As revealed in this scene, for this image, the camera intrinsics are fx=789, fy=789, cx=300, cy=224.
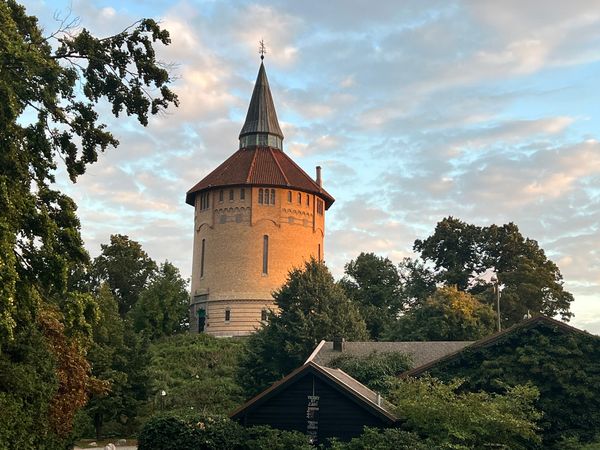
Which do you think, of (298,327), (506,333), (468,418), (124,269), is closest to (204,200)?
(124,269)

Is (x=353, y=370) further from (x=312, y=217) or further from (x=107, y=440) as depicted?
(x=312, y=217)

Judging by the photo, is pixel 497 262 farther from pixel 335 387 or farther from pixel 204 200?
pixel 335 387

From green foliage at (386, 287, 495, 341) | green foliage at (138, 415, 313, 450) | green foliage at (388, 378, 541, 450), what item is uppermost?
green foliage at (386, 287, 495, 341)

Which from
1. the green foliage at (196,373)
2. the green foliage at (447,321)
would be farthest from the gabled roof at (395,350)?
the green foliage at (447,321)

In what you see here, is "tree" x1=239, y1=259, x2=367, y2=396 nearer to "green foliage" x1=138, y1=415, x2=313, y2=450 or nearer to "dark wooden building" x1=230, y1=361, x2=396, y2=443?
"dark wooden building" x1=230, y1=361, x2=396, y2=443

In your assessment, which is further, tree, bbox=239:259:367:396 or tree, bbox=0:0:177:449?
tree, bbox=239:259:367:396

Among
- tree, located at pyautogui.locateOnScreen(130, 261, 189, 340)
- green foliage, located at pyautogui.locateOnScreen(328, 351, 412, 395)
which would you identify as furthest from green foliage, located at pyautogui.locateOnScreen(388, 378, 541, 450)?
tree, located at pyautogui.locateOnScreen(130, 261, 189, 340)

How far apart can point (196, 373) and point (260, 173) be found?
827 inches

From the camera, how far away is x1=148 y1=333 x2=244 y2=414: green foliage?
3894 cm

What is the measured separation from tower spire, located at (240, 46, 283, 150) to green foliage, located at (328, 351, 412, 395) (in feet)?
125

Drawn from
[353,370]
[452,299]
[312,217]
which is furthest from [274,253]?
[353,370]

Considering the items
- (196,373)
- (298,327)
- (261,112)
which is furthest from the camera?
(261,112)

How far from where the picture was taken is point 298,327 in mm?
37406

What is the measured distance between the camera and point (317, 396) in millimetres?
23969
